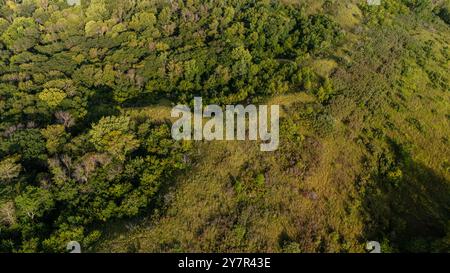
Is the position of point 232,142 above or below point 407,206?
above

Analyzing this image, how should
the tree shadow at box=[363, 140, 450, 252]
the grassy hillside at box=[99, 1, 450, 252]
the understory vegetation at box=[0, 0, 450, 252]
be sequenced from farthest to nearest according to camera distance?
the tree shadow at box=[363, 140, 450, 252]
the understory vegetation at box=[0, 0, 450, 252]
the grassy hillside at box=[99, 1, 450, 252]

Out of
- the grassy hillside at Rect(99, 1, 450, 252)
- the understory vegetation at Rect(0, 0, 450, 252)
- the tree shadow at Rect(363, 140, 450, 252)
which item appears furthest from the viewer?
the tree shadow at Rect(363, 140, 450, 252)

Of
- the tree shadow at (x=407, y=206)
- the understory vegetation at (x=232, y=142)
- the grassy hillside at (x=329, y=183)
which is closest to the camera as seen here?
the grassy hillside at (x=329, y=183)

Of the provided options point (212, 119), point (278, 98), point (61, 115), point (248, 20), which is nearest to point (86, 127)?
point (61, 115)

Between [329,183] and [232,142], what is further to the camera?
[232,142]

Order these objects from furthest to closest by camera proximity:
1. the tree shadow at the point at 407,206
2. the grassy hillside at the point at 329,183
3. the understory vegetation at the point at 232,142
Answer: the tree shadow at the point at 407,206 < the understory vegetation at the point at 232,142 < the grassy hillside at the point at 329,183

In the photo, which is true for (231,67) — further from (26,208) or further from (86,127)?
(26,208)

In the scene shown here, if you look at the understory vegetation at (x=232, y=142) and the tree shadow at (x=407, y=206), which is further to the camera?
the tree shadow at (x=407, y=206)

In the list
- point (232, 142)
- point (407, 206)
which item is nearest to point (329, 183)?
point (407, 206)

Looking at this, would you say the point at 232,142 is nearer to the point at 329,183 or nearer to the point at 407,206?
the point at 329,183
